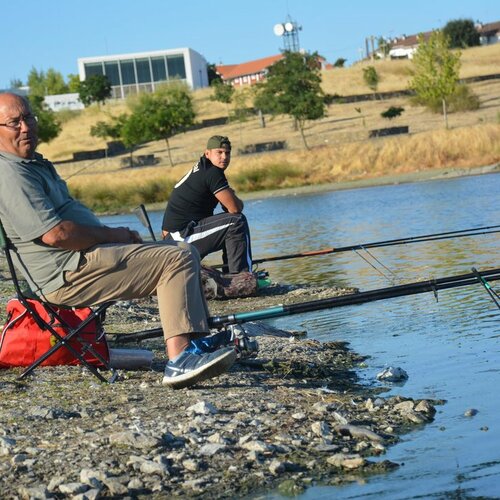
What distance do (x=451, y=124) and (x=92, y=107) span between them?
150ft

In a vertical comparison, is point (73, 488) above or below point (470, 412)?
above

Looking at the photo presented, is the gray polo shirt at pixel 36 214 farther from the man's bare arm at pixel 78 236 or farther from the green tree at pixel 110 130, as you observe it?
the green tree at pixel 110 130

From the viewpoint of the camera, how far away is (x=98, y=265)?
18.7ft

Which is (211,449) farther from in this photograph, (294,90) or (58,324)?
(294,90)

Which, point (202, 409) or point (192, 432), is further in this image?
point (202, 409)

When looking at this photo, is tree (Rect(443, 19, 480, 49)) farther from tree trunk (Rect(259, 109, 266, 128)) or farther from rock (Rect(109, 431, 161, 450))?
rock (Rect(109, 431, 161, 450))

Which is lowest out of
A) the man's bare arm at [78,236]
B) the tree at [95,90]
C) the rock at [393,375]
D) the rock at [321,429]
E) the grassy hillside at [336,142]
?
the grassy hillside at [336,142]

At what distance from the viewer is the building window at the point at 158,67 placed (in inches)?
4717

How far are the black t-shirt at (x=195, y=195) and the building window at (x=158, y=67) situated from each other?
110804 mm

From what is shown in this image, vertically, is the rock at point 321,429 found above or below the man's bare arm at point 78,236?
below

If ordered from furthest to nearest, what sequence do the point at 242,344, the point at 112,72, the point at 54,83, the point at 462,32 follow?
1. the point at 54,83
2. the point at 462,32
3. the point at 112,72
4. the point at 242,344

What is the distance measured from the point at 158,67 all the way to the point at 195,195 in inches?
4376

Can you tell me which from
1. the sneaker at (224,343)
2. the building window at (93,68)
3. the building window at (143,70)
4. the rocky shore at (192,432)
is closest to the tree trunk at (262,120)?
the building window at (143,70)

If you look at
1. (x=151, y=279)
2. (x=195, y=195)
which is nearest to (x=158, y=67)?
(x=195, y=195)
